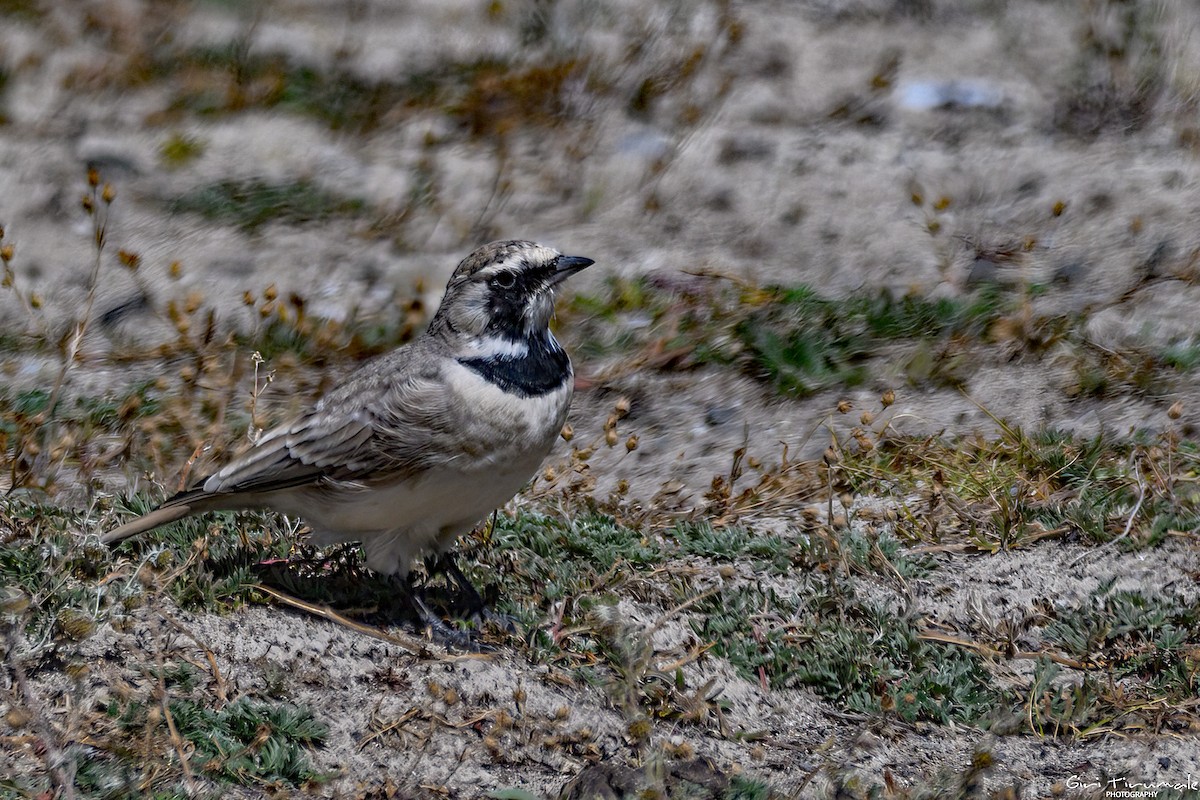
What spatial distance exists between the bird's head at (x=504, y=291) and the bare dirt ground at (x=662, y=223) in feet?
3.67

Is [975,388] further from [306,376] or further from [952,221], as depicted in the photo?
[306,376]

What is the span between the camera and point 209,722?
429cm

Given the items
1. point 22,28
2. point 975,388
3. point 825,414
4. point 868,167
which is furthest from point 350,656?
point 22,28

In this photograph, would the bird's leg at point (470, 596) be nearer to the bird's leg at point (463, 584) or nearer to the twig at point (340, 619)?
the bird's leg at point (463, 584)

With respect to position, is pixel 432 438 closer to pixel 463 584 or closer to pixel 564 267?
pixel 463 584

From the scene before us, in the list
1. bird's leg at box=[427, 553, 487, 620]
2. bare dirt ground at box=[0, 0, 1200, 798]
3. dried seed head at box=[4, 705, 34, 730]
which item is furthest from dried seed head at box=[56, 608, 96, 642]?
bird's leg at box=[427, 553, 487, 620]

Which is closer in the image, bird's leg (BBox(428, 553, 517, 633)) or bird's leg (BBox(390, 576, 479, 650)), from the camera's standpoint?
bird's leg (BBox(390, 576, 479, 650))

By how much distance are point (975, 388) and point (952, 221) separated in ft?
5.24

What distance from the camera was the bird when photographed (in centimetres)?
479

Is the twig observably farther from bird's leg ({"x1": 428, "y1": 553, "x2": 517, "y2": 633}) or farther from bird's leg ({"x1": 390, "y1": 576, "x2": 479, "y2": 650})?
bird's leg ({"x1": 428, "y1": 553, "x2": 517, "y2": 633})

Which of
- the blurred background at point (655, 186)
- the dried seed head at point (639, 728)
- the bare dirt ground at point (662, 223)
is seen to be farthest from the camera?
the blurred background at point (655, 186)

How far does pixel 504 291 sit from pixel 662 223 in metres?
3.27

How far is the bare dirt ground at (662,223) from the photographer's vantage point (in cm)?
459

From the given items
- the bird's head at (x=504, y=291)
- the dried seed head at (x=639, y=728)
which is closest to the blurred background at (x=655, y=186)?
the bird's head at (x=504, y=291)
